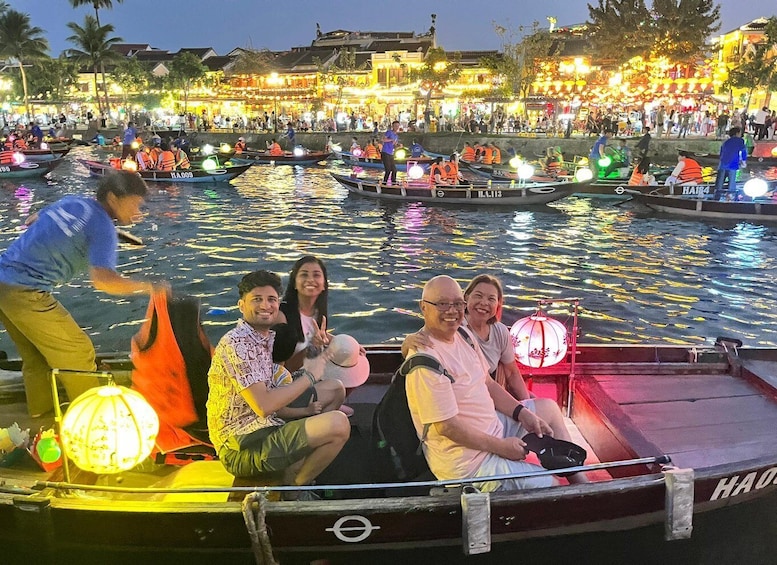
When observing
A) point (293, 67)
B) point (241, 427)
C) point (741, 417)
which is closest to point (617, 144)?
point (741, 417)

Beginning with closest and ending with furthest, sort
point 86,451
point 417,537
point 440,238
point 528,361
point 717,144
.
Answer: point 86,451 → point 417,537 → point 528,361 → point 440,238 → point 717,144

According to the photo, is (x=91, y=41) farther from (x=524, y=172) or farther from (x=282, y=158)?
(x=524, y=172)

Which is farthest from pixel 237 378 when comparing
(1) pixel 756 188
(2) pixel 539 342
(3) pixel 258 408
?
(1) pixel 756 188

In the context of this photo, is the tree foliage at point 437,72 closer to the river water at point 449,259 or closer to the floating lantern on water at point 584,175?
the river water at point 449,259

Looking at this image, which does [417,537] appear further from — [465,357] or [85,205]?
[85,205]

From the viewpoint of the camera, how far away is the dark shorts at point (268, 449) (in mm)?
3668

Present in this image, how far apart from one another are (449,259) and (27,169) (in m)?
23.0

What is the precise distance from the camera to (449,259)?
14.7m

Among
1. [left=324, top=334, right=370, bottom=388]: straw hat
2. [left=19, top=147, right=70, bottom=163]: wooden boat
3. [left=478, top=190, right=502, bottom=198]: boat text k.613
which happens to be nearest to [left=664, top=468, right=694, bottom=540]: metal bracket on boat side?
[left=324, top=334, right=370, bottom=388]: straw hat

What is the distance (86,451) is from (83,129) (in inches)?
2476

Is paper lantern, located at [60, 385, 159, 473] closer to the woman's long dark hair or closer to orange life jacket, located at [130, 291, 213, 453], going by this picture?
orange life jacket, located at [130, 291, 213, 453]

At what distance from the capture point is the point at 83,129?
58.0 meters

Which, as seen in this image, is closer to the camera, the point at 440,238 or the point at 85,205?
the point at 85,205

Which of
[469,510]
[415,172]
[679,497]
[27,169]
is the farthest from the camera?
[27,169]
